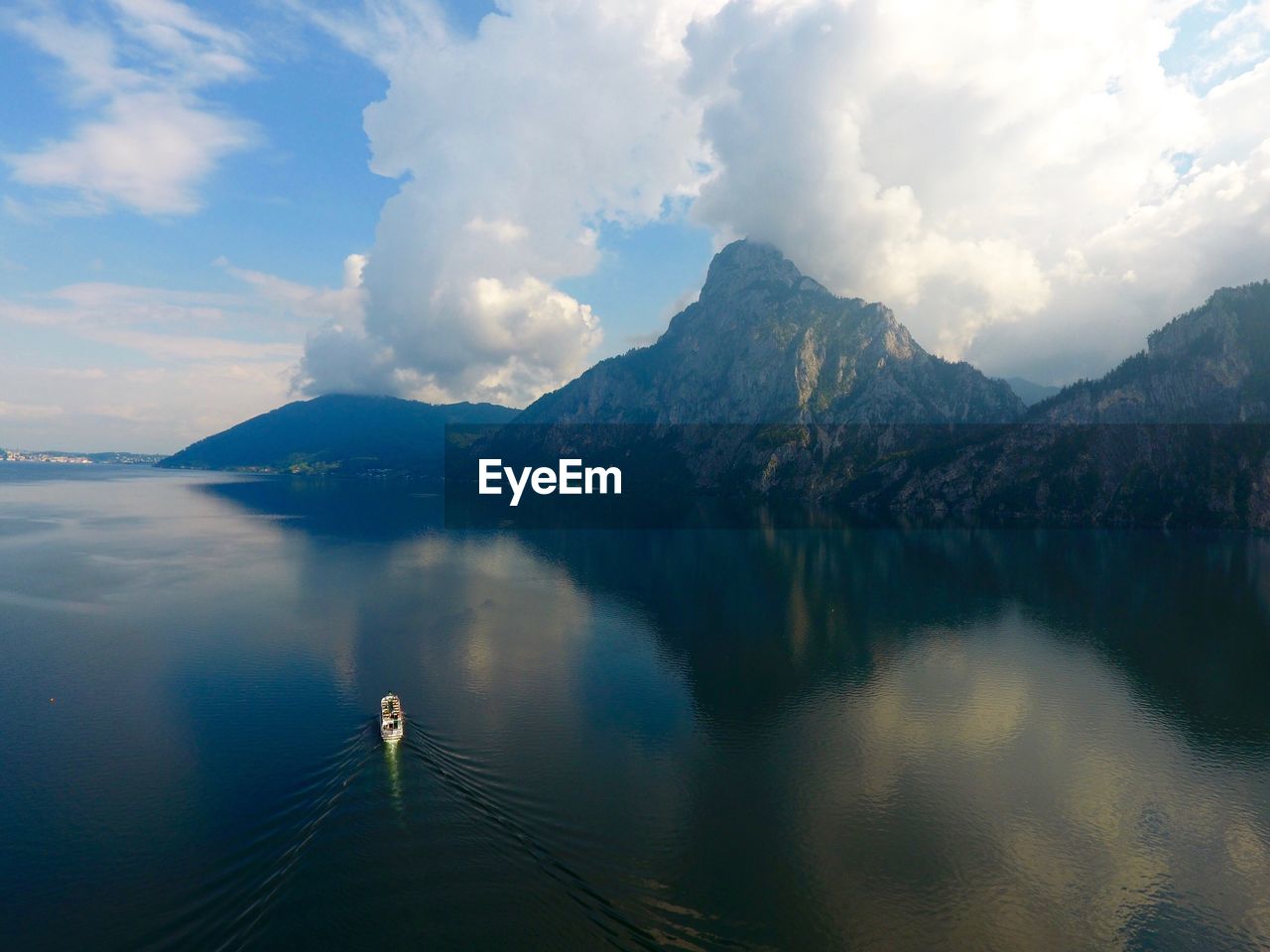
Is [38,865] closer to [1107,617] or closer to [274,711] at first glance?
[274,711]

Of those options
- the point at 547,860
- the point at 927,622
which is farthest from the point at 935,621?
the point at 547,860

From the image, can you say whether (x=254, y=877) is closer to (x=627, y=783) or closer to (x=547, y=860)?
(x=547, y=860)

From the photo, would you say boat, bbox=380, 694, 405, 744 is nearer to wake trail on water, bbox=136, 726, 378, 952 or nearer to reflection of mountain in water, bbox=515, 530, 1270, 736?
wake trail on water, bbox=136, 726, 378, 952

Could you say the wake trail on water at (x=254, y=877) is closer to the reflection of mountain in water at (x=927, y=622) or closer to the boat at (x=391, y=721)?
the boat at (x=391, y=721)

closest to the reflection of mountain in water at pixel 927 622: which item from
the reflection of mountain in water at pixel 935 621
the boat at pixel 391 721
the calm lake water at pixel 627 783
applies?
the reflection of mountain in water at pixel 935 621

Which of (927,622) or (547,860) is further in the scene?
(927,622)

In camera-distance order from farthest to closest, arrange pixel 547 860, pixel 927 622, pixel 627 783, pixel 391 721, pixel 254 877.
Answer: pixel 927 622, pixel 391 721, pixel 627 783, pixel 547 860, pixel 254 877

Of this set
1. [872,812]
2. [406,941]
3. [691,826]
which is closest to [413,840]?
[406,941]

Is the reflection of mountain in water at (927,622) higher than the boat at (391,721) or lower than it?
lower
